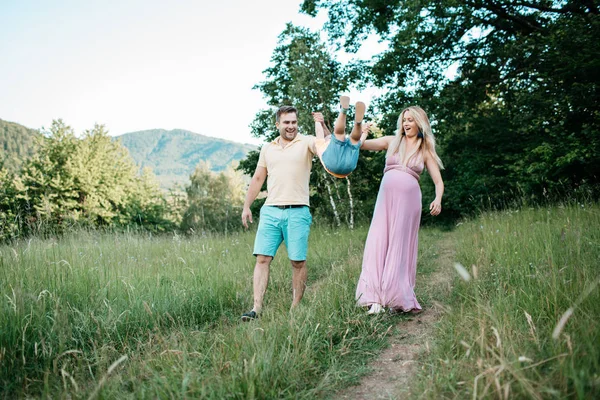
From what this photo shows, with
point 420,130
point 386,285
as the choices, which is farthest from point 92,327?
point 420,130

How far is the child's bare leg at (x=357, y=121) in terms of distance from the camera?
10.4ft

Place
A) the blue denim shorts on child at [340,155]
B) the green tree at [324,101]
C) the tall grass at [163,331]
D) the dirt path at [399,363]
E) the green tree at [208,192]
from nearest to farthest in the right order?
the tall grass at [163,331] → the dirt path at [399,363] → the blue denim shorts on child at [340,155] → the green tree at [324,101] → the green tree at [208,192]

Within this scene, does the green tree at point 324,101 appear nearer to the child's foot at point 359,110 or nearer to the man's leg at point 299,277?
the man's leg at point 299,277

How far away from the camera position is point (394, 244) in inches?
163

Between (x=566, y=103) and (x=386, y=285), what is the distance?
28.5 ft

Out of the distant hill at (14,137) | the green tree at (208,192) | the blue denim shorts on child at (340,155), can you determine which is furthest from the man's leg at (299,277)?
the distant hill at (14,137)

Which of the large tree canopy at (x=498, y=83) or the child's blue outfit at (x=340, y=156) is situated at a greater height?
the large tree canopy at (x=498, y=83)

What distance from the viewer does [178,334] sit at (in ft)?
10.6

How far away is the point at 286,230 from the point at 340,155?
3.66ft

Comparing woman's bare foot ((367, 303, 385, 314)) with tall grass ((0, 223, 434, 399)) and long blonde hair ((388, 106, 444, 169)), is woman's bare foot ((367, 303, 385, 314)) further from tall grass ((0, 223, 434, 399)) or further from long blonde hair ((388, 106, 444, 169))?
long blonde hair ((388, 106, 444, 169))

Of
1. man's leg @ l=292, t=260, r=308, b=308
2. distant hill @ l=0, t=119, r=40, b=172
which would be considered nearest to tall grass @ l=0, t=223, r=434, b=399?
man's leg @ l=292, t=260, r=308, b=308

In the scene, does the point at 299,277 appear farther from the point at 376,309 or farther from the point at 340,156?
the point at 340,156

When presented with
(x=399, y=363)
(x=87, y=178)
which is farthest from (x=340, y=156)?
(x=87, y=178)

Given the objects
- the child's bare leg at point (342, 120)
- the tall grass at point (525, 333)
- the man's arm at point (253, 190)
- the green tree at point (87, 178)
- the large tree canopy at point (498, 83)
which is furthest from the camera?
the green tree at point (87, 178)
